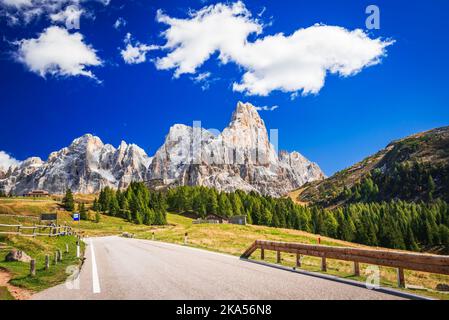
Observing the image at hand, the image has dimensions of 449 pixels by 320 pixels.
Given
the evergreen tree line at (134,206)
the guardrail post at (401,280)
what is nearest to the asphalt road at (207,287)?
the guardrail post at (401,280)

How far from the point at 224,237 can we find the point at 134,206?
80.8 metres

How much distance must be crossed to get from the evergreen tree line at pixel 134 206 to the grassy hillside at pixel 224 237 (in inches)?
201

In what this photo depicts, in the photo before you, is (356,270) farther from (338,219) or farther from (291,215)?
(338,219)

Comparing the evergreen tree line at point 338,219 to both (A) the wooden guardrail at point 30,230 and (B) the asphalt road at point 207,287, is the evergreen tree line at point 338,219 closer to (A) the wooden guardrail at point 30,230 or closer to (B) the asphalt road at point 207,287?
(A) the wooden guardrail at point 30,230

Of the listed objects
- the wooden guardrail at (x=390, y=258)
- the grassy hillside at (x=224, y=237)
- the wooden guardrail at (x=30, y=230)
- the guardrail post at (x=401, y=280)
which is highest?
the wooden guardrail at (x=390, y=258)

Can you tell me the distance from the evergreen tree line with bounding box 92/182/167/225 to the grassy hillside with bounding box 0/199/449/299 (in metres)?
5.10

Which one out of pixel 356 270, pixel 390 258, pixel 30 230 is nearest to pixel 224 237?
pixel 30 230

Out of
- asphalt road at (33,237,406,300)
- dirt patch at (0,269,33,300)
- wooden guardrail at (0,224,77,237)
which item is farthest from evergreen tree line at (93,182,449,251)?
asphalt road at (33,237,406,300)

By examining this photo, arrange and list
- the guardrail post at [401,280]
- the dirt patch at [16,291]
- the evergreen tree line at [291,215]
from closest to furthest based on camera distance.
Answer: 1. the dirt patch at [16,291]
2. the guardrail post at [401,280]
3. the evergreen tree line at [291,215]

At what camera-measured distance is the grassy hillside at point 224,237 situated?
1451 cm
